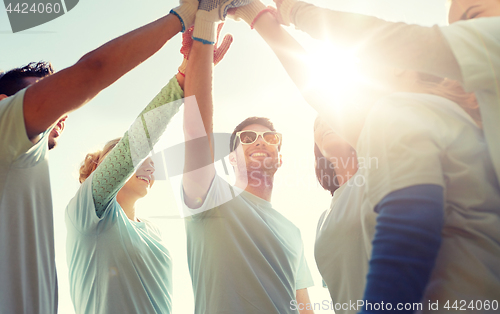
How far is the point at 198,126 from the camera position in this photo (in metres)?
2.66

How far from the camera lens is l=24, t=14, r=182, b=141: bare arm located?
1.52 metres

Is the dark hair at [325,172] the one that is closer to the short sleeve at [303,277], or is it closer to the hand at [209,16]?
the short sleeve at [303,277]

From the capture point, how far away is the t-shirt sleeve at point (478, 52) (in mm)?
1068

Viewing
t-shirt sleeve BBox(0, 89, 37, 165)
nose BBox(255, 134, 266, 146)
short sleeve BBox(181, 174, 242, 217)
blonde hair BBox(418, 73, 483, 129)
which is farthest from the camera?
nose BBox(255, 134, 266, 146)

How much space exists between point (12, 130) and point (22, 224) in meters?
0.47

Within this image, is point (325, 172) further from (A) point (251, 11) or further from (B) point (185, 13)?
(B) point (185, 13)

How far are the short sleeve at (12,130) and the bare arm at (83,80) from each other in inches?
1.0

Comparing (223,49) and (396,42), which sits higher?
(223,49)

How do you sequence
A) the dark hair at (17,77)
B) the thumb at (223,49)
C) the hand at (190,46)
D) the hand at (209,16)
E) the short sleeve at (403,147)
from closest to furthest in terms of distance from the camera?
the short sleeve at (403,147) < the dark hair at (17,77) < the hand at (209,16) < the hand at (190,46) < the thumb at (223,49)

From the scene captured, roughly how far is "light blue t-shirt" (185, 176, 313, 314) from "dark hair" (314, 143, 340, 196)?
2.04 ft

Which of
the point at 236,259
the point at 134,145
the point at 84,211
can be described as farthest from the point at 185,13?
the point at 236,259

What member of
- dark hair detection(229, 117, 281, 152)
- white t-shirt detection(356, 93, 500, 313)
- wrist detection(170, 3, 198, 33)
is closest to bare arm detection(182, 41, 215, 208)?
wrist detection(170, 3, 198, 33)

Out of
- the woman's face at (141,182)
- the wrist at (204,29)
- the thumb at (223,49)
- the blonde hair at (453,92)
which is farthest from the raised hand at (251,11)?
the woman's face at (141,182)

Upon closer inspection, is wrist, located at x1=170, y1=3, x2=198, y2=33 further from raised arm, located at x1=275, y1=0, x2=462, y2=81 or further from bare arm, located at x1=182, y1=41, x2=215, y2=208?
raised arm, located at x1=275, y1=0, x2=462, y2=81
